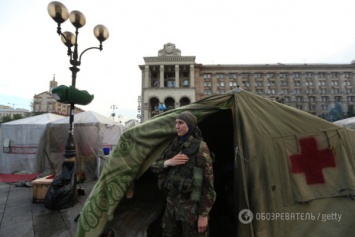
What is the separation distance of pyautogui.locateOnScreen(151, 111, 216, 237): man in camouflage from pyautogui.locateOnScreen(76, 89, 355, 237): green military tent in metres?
0.56

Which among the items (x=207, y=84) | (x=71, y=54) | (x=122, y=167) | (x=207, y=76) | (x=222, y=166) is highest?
(x=207, y=76)

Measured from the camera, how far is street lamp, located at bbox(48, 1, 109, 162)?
14.7 feet

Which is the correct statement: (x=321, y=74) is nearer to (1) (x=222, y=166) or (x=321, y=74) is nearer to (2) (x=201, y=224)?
(1) (x=222, y=166)

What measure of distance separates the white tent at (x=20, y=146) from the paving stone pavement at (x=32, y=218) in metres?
3.61

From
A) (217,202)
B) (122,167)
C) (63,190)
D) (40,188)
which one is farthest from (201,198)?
(40,188)

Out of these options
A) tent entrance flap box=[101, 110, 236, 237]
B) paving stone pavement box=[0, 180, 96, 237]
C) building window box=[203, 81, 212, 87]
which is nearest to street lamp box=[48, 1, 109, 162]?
paving stone pavement box=[0, 180, 96, 237]

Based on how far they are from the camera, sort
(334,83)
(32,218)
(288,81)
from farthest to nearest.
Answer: (334,83) → (288,81) → (32,218)

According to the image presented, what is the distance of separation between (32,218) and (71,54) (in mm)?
4349

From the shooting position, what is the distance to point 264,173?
279 cm

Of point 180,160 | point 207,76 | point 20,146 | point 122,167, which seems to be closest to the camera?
point 180,160

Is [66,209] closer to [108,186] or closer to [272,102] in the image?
[108,186]

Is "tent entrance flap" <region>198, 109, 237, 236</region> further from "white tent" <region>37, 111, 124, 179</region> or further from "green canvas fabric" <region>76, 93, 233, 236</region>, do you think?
"white tent" <region>37, 111, 124, 179</region>

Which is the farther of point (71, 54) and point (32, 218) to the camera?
point (71, 54)

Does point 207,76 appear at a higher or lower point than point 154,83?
higher
